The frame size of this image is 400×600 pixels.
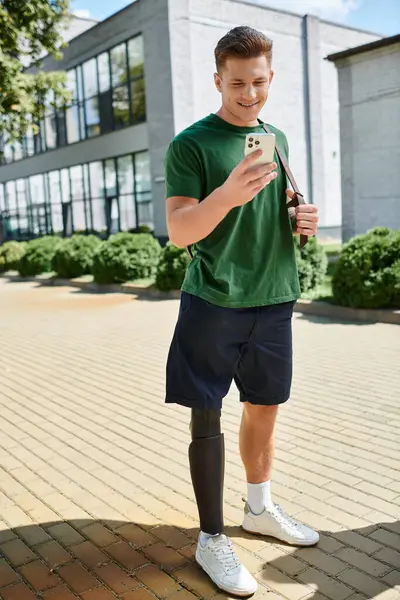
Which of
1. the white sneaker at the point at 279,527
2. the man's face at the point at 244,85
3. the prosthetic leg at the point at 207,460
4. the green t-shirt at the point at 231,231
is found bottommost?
the white sneaker at the point at 279,527

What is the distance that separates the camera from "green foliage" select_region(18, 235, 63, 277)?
20.1m

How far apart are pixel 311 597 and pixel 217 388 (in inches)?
35.7

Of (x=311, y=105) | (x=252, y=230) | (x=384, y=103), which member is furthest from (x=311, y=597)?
(x=311, y=105)

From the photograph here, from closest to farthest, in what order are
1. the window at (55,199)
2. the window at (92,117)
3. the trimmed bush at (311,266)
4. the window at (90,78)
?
1. the trimmed bush at (311,266)
2. the window at (90,78)
3. the window at (92,117)
4. the window at (55,199)

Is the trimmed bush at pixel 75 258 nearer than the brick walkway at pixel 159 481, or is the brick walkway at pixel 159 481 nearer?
the brick walkway at pixel 159 481

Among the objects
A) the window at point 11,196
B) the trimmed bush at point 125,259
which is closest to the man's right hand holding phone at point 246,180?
the trimmed bush at point 125,259

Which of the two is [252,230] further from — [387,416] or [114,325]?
[114,325]

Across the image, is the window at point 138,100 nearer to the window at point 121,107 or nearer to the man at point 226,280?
the window at point 121,107

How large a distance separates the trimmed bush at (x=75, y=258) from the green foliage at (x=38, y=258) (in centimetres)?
151

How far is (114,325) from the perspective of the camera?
33.6 feet

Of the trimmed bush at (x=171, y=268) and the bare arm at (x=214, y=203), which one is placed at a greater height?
the bare arm at (x=214, y=203)

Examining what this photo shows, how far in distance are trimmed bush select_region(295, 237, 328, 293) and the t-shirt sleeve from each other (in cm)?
903

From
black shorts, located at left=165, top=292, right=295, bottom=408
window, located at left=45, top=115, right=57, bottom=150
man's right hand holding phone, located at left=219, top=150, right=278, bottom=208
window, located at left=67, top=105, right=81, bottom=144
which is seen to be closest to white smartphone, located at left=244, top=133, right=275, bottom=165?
man's right hand holding phone, located at left=219, top=150, right=278, bottom=208

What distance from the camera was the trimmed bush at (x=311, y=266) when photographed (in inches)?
449
